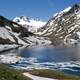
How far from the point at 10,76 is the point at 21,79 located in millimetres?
1801

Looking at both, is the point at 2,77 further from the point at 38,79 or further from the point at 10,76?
the point at 38,79

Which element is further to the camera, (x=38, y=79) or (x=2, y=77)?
(x=38, y=79)

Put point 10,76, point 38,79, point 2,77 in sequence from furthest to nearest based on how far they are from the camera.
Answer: point 38,79, point 10,76, point 2,77

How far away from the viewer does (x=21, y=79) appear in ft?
109

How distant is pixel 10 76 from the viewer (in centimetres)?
3184

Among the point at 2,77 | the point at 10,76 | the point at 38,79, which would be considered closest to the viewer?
the point at 2,77

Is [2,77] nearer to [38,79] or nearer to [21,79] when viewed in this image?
[21,79]

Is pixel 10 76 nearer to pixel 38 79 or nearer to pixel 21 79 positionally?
pixel 21 79

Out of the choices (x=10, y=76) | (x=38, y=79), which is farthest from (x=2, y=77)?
(x=38, y=79)

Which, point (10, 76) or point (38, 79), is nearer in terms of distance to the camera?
point (10, 76)

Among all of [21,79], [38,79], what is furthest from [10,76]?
[38,79]

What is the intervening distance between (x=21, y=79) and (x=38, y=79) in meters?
10.3

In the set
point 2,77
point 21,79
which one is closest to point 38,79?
point 21,79

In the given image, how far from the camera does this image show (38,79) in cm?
4319
